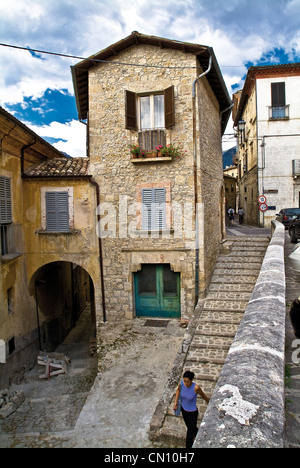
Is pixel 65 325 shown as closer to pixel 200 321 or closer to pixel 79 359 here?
pixel 79 359

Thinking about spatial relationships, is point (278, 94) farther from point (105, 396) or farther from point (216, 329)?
point (105, 396)

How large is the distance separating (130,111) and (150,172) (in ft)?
7.16

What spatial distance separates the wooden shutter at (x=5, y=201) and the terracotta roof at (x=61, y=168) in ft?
3.83

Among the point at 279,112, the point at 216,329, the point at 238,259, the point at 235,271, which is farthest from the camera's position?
the point at 279,112

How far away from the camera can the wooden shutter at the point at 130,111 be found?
425 inches

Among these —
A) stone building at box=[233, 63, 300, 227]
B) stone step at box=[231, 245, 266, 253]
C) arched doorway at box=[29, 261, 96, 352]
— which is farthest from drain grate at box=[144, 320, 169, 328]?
stone building at box=[233, 63, 300, 227]

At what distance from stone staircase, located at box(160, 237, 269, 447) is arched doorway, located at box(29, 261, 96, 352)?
552 cm

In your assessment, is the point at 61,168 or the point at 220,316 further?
the point at 61,168

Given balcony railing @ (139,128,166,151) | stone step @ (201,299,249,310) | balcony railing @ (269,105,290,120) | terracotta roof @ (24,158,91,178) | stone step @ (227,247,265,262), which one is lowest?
stone step @ (201,299,249,310)

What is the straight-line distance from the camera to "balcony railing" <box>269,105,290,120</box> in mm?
23375

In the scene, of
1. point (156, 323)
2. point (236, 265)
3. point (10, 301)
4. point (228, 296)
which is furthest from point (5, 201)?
point (236, 265)

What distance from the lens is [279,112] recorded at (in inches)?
928

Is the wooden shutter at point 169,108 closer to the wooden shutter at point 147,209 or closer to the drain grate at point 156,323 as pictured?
the wooden shutter at point 147,209

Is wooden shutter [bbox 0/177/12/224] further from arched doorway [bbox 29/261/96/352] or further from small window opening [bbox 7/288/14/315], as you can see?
arched doorway [bbox 29/261/96/352]
